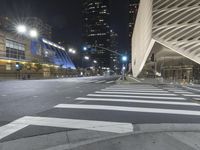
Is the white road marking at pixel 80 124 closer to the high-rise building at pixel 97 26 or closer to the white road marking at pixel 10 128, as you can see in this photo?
the white road marking at pixel 10 128

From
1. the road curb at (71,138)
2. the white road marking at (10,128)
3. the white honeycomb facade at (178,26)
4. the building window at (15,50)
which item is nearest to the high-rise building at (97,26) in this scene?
the building window at (15,50)

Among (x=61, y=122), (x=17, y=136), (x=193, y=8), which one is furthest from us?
(x=193, y=8)

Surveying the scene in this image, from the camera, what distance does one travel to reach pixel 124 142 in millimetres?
4617

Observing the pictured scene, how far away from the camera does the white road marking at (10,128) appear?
5.21m

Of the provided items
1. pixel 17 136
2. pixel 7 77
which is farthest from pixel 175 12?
pixel 7 77

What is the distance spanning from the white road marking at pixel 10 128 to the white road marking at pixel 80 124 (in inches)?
9.8

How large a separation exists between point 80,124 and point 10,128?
1.81m

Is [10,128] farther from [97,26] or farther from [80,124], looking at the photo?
[97,26]

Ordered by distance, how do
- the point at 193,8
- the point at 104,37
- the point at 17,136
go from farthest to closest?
1. the point at 104,37
2. the point at 193,8
3. the point at 17,136

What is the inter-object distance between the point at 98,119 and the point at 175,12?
1176 inches

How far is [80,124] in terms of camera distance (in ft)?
20.1

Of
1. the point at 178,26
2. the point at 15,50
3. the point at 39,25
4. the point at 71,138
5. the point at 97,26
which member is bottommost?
the point at 71,138

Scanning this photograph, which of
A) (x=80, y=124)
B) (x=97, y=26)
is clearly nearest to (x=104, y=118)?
(x=80, y=124)

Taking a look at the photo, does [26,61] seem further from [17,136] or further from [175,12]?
[17,136]
